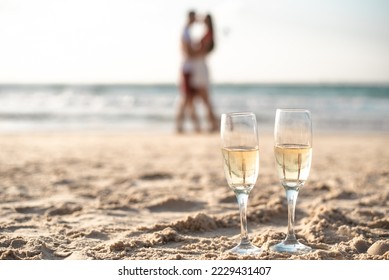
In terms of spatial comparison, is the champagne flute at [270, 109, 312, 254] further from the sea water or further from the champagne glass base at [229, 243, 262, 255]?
the sea water

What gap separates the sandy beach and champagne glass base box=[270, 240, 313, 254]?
5 cm

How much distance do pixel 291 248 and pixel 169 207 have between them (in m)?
Answer: 1.20

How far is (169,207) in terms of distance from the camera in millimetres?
3365

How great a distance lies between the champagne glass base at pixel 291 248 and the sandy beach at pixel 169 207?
0.05 meters

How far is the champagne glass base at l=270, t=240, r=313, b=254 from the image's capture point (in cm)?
228

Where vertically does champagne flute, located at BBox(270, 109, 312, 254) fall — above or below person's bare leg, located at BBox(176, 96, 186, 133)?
above

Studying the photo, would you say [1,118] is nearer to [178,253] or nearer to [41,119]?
[41,119]

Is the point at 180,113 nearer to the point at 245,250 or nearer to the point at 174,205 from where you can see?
the point at 174,205

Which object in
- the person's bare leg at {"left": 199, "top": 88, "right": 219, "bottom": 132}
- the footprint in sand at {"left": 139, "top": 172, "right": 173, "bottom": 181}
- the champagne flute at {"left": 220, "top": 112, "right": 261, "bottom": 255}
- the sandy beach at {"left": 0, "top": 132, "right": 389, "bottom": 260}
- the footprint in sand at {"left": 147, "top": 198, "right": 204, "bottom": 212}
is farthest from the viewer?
the person's bare leg at {"left": 199, "top": 88, "right": 219, "bottom": 132}

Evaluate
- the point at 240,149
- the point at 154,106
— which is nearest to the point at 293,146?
the point at 240,149

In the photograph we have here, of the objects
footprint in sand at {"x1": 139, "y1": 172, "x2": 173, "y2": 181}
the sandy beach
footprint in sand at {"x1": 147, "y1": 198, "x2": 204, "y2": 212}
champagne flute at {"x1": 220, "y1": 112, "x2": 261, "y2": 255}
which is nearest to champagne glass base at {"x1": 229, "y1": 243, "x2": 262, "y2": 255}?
the sandy beach
